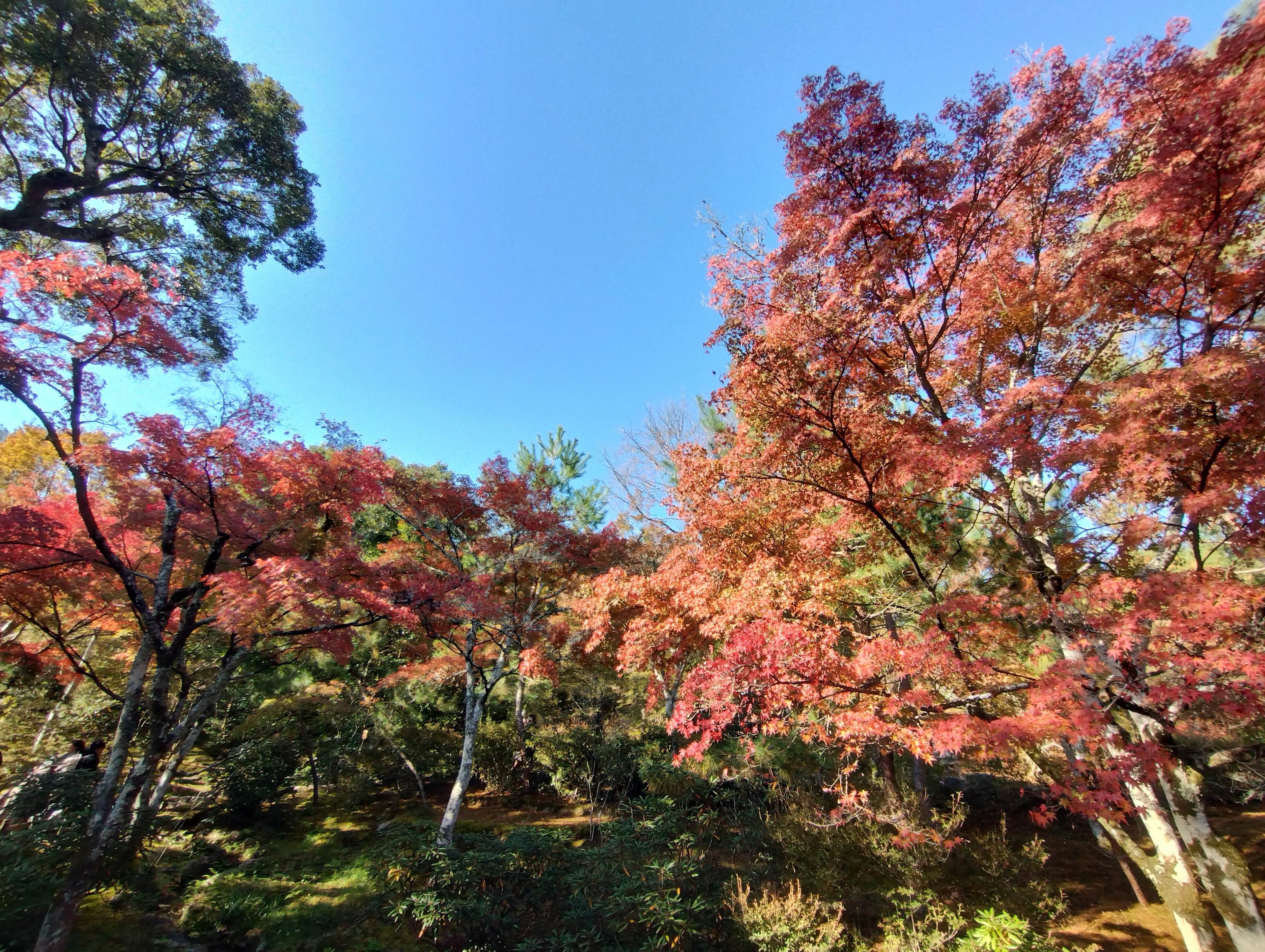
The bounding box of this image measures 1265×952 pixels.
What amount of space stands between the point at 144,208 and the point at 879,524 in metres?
13.3

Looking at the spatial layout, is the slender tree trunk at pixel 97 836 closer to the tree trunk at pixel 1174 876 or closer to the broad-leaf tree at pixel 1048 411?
the broad-leaf tree at pixel 1048 411

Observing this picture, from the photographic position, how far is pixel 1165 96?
13.4ft

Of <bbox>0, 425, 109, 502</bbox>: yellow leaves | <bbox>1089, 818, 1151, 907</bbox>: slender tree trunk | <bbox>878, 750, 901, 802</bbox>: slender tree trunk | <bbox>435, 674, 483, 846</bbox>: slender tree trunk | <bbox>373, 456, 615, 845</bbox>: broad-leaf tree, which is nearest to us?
<bbox>1089, 818, 1151, 907</bbox>: slender tree trunk

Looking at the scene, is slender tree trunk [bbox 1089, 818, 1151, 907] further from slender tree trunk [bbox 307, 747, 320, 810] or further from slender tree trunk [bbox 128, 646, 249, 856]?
slender tree trunk [bbox 307, 747, 320, 810]

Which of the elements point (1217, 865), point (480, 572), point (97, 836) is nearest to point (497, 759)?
point (480, 572)

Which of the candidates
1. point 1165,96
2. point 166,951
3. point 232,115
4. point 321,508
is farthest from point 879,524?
point 232,115

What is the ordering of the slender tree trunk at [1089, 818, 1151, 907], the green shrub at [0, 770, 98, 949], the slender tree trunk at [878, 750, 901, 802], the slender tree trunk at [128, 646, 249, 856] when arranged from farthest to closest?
the slender tree trunk at [878, 750, 901, 802] < the slender tree trunk at [1089, 818, 1151, 907] < the slender tree trunk at [128, 646, 249, 856] < the green shrub at [0, 770, 98, 949]

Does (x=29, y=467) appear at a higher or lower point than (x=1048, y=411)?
higher

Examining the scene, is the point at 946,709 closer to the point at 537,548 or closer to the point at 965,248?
the point at 965,248

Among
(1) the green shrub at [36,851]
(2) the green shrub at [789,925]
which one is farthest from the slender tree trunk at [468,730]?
(2) the green shrub at [789,925]

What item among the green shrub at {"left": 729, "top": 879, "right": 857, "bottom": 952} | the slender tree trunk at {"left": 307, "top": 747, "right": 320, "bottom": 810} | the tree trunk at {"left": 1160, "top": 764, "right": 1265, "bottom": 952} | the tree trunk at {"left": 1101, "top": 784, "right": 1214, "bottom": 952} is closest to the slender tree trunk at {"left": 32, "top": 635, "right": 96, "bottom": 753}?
the slender tree trunk at {"left": 307, "top": 747, "right": 320, "bottom": 810}

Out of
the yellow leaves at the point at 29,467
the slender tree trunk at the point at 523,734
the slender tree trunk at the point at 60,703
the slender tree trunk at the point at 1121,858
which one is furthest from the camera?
the slender tree trunk at the point at 523,734

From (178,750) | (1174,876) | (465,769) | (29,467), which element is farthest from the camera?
(29,467)

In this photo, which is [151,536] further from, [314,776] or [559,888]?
[559,888]
